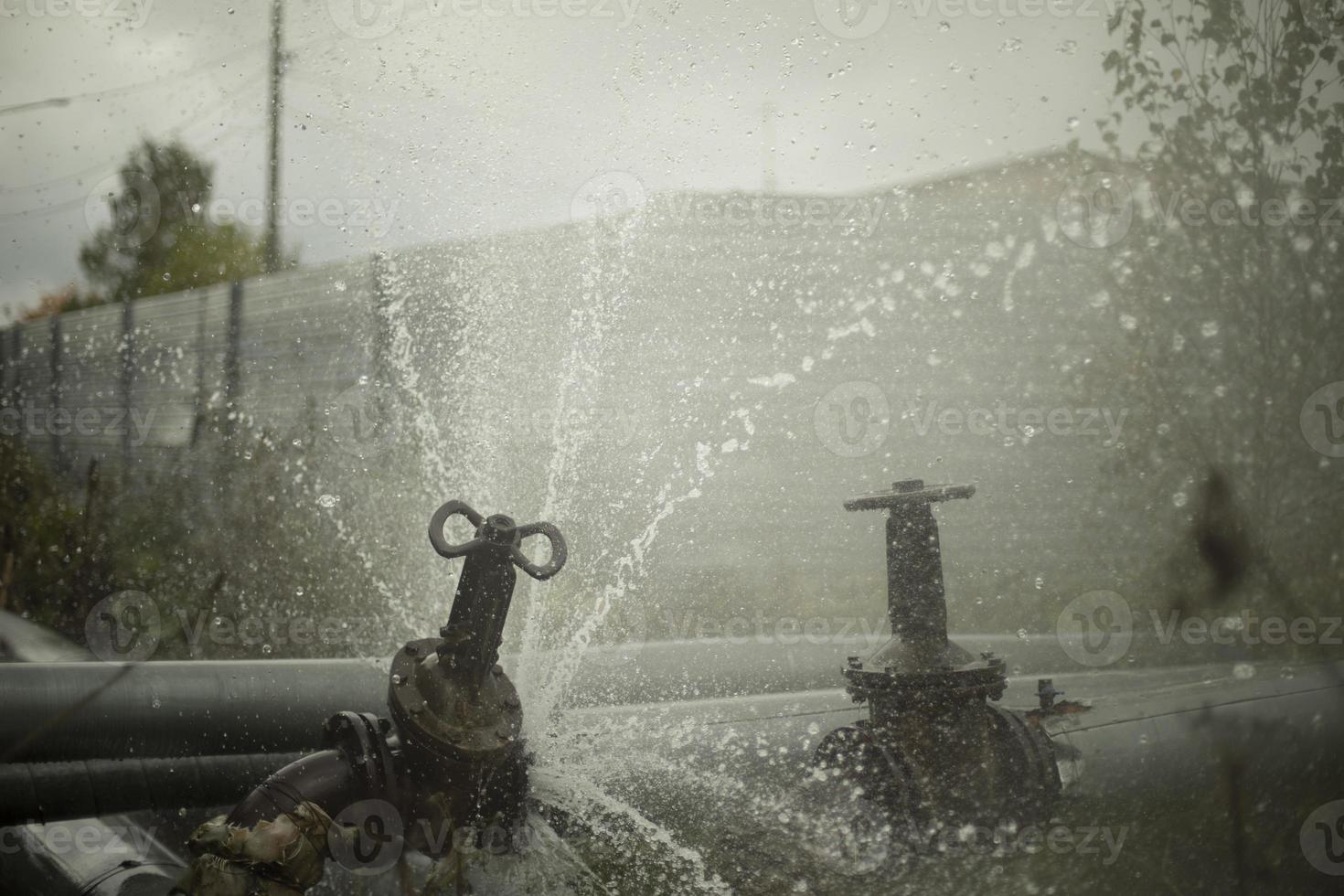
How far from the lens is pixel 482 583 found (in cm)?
204

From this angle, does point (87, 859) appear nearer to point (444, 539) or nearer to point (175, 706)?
point (175, 706)

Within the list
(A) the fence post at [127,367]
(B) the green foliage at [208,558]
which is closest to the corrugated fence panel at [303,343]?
(B) the green foliage at [208,558]

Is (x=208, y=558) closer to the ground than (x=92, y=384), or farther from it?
closer to the ground

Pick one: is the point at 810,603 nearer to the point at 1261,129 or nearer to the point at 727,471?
the point at 727,471

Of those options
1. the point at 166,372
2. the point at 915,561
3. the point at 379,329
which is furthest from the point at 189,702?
the point at 166,372

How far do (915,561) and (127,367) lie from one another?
7.85 metres

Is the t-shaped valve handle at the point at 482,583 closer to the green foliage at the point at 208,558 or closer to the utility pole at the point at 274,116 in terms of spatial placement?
the green foliage at the point at 208,558

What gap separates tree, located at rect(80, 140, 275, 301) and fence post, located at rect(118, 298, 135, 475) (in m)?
0.62

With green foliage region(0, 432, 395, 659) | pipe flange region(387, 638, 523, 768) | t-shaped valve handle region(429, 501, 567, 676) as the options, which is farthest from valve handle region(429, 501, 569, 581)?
green foliage region(0, 432, 395, 659)

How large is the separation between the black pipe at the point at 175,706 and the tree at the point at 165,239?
6740mm

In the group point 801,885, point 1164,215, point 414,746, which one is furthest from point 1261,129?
point 414,746

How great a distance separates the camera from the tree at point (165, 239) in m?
8.71

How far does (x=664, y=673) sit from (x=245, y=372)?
16.8 feet

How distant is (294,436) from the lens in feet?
22.0
